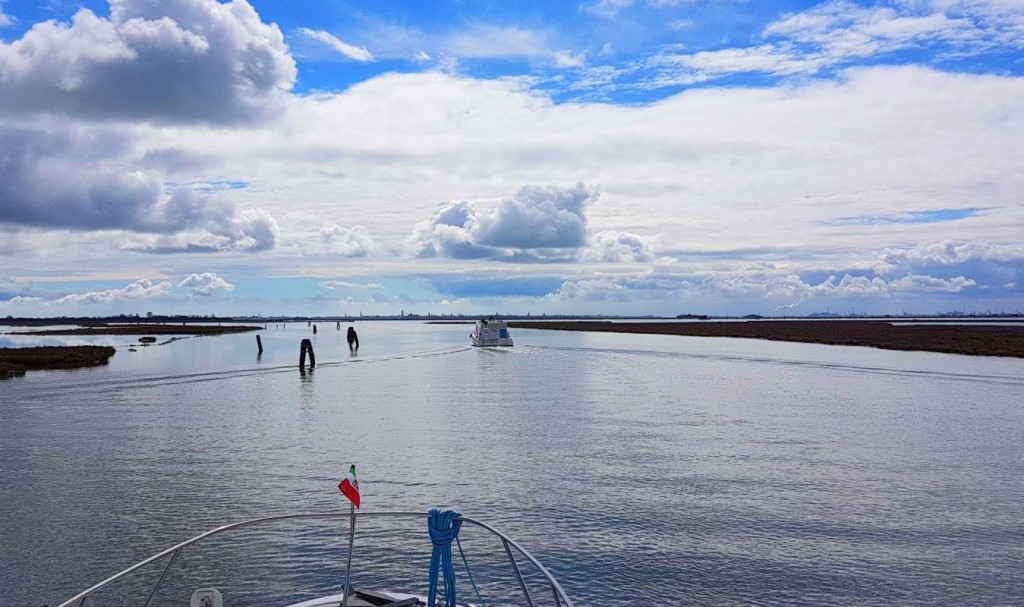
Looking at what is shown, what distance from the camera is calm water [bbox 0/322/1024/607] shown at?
49.0 ft

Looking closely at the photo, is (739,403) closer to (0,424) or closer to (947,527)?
(947,527)

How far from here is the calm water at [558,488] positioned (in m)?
14.9

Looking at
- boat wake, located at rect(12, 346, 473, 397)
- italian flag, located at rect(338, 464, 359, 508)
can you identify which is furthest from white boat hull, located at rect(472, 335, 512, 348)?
italian flag, located at rect(338, 464, 359, 508)

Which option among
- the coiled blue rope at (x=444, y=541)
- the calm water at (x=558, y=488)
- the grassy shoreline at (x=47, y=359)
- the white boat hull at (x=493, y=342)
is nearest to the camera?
the coiled blue rope at (x=444, y=541)

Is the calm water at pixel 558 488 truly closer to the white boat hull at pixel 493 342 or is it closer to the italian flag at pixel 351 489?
the italian flag at pixel 351 489

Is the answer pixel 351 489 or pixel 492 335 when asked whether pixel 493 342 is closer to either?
pixel 492 335

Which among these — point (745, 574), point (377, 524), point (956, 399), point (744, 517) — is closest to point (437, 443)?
point (377, 524)

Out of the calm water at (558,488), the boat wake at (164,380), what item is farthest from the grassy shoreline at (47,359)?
the calm water at (558,488)

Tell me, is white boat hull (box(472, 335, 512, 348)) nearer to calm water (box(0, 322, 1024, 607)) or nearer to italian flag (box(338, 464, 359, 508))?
calm water (box(0, 322, 1024, 607))

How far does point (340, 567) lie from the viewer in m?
15.4

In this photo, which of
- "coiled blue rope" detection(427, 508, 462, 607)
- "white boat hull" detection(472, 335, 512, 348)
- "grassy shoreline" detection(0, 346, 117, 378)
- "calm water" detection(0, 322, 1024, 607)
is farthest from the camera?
"white boat hull" detection(472, 335, 512, 348)

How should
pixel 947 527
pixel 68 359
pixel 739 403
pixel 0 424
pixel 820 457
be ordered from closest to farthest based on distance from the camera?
pixel 947 527, pixel 820 457, pixel 0 424, pixel 739 403, pixel 68 359

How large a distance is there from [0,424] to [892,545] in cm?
3561

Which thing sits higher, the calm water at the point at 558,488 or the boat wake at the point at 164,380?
the boat wake at the point at 164,380
